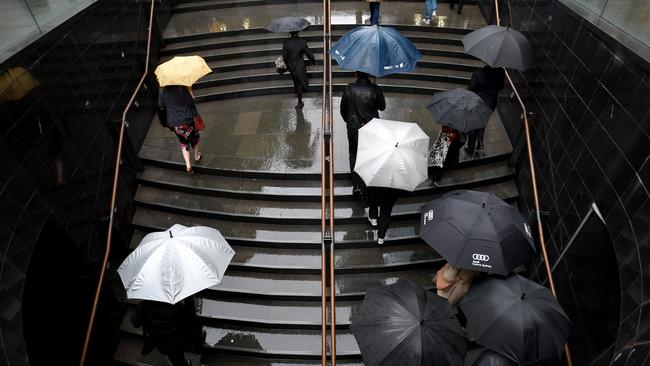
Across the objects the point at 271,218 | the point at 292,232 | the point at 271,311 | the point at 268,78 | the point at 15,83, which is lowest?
the point at 271,311

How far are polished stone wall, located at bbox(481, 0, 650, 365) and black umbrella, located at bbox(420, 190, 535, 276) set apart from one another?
97 centimetres

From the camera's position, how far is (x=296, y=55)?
783cm

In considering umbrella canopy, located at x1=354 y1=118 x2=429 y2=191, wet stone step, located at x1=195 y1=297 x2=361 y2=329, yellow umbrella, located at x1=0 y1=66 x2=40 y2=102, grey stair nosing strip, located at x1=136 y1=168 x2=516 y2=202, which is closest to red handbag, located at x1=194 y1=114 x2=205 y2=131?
grey stair nosing strip, located at x1=136 y1=168 x2=516 y2=202

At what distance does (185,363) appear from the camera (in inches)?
213

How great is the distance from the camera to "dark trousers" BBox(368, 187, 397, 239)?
571 cm

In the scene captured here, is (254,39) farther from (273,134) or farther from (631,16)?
(631,16)

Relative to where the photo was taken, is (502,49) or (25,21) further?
(502,49)

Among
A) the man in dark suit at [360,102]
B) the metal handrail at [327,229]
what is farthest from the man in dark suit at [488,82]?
the metal handrail at [327,229]

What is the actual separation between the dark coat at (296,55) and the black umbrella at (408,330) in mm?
5260

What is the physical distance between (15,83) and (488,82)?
6.46 m

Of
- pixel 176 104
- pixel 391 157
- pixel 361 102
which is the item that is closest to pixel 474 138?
pixel 361 102

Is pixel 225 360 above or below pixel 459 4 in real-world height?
below

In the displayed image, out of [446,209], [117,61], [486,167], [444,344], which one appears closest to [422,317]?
[444,344]

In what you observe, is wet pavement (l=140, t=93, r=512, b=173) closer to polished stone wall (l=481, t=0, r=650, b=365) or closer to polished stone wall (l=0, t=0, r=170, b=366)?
polished stone wall (l=0, t=0, r=170, b=366)
